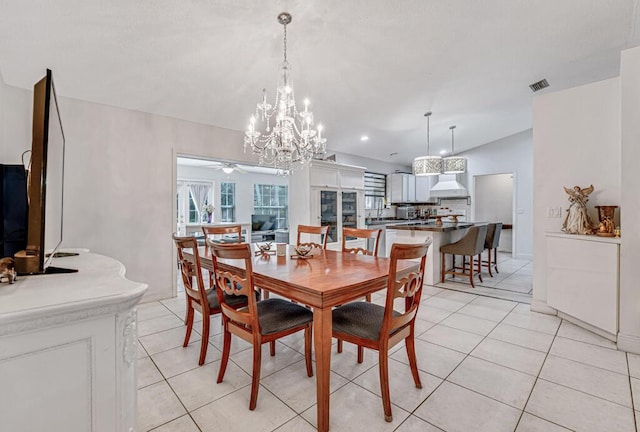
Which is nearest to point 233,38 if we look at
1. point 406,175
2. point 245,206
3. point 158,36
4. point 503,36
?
point 158,36

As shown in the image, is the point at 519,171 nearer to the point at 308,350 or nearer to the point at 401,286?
the point at 401,286

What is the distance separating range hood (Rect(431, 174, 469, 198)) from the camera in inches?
273

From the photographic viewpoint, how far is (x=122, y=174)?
10.9 feet

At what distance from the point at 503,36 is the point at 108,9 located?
11.1 feet

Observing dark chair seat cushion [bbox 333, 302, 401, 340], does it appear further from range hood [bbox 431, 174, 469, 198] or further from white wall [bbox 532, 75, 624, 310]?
range hood [bbox 431, 174, 469, 198]

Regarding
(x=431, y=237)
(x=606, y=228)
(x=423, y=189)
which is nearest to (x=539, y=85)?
(x=606, y=228)

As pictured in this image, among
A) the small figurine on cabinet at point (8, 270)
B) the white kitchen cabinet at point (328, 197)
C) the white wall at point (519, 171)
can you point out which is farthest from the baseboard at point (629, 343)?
the white wall at point (519, 171)

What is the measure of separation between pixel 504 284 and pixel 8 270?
5140 millimetres

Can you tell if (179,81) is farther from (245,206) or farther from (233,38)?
(245,206)

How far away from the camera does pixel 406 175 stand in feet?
23.6

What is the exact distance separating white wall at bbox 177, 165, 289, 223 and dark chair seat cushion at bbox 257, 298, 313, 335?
20.3ft

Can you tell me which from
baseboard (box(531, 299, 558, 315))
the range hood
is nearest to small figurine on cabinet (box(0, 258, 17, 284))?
baseboard (box(531, 299, 558, 315))

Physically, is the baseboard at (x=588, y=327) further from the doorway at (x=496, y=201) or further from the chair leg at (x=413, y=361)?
the doorway at (x=496, y=201)

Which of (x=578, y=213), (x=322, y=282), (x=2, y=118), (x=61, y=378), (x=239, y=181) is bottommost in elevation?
(x=61, y=378)
